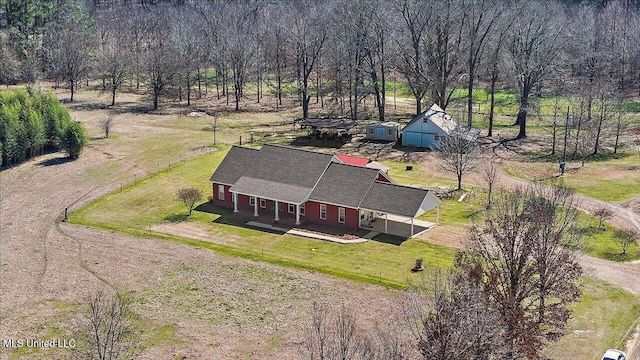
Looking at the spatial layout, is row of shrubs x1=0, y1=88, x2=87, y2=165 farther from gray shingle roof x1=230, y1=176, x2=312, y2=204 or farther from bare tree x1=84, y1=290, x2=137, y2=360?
Answer: bare tree x1=84, y1=290, x2=137, y2=360

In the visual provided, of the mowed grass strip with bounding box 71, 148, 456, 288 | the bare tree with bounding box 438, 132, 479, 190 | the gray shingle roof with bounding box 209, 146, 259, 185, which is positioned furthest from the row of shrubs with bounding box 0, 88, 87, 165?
the bare tree with bounding box 438, 132, 479, 190

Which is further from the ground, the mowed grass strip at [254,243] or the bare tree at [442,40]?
the bare tree at [442,40]

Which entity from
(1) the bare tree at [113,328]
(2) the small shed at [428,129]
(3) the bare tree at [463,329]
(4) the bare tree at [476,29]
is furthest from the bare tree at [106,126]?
(3) the bare tree at [463,329]

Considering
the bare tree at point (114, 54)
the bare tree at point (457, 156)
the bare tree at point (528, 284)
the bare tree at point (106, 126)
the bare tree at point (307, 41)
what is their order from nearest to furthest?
the bare tree at point (528, 284), the bare tree at point (457, 156), the bare tree at point (106, 126), the bare tree at point (307, 41), the bare tree at point (114, 54)

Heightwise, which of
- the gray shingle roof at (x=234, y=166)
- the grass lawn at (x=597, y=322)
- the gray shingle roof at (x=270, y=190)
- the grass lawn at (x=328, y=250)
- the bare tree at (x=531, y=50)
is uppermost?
the bare tree at (x=531, y=50)

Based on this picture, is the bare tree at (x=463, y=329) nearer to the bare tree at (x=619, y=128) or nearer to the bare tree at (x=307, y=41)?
the bare tree at (x=619, y=128)
